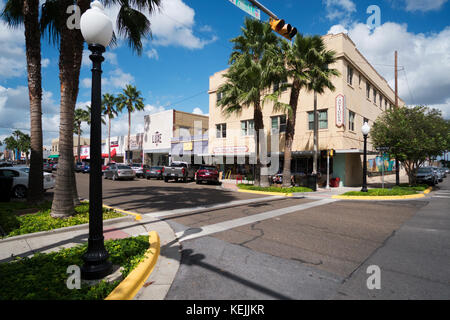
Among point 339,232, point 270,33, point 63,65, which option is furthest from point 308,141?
point 63,65

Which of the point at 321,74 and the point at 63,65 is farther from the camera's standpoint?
the point at 321,74

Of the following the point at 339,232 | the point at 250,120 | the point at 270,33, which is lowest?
the point at 339,232

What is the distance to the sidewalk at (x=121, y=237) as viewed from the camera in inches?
136

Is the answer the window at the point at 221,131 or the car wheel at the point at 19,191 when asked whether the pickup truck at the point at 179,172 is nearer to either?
the window at the point at 221,131

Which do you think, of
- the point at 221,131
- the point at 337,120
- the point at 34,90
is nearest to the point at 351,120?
the point at 337,120

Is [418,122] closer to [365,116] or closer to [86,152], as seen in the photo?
[365,116]

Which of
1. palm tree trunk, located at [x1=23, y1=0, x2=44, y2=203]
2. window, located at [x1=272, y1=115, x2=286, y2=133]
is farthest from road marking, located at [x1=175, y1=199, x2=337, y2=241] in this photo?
window, located at [x1=272, y1=115, x2=286, y2=133]

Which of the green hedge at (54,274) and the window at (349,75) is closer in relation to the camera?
the green hedge at (54,274)

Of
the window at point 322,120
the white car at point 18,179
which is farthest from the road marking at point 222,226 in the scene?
the window at point 322,120

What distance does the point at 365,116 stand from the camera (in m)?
22.1

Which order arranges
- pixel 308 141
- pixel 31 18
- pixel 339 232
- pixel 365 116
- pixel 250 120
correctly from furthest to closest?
1. pixel 250 120
2. pixel 365 116
3. pixel 308 141
4. pixel 31 18
5. pixel 339 232

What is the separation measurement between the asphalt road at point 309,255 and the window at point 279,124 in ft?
46.8

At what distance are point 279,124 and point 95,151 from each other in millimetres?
19678

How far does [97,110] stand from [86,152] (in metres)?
53.8
